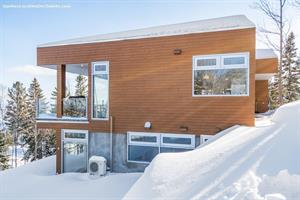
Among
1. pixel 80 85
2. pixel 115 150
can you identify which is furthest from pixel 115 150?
pixel 80 85

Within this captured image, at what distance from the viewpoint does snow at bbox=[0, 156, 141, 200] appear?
654cm

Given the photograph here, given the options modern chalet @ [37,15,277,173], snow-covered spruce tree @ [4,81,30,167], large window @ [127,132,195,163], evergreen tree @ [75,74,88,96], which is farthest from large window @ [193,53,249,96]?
snow-covered spruce tree @ [4,81,30,167]

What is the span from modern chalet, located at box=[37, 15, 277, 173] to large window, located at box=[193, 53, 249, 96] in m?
0.03

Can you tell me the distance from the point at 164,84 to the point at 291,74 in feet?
63.6

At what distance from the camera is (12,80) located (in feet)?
97.0

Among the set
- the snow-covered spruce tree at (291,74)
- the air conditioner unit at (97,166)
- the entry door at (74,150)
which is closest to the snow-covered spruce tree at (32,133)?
the entry door at (74,150)

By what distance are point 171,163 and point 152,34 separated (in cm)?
576

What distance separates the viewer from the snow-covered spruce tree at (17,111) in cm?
2734

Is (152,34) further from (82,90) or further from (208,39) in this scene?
(82,90)

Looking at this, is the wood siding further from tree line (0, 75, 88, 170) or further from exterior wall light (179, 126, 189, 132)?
tree line (0, 75, 88, 170)

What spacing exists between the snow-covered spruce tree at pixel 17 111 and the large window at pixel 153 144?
906 inches

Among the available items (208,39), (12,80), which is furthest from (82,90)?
(208,39)

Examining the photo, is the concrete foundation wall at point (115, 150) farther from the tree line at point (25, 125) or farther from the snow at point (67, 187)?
the tree line at point (25, 125)

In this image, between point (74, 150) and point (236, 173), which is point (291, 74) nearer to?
point (74, 150)
